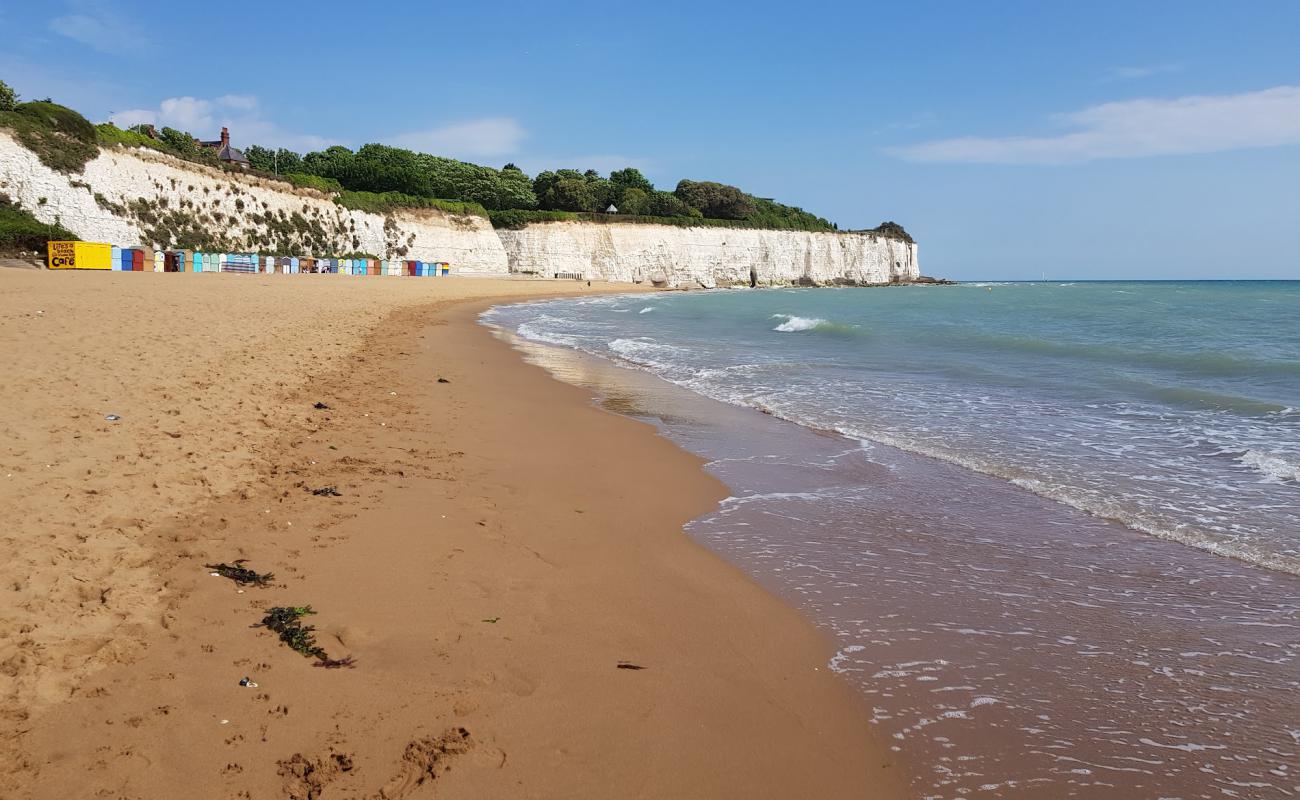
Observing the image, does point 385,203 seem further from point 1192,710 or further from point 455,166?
point 1192,710

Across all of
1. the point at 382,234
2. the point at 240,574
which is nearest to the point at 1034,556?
the point at 240,574

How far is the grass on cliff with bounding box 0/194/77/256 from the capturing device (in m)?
Result: 32.1

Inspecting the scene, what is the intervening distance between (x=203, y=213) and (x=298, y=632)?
5502cm

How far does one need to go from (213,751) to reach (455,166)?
90994mm

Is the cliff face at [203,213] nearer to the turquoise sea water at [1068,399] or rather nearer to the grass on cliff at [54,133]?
the grass on cliff at [54,133]

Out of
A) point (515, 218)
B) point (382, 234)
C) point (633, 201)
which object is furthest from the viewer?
point (633, 201)

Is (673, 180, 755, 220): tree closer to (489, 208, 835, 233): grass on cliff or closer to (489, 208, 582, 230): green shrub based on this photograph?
(489, 208, 835, 233): grass on cliff

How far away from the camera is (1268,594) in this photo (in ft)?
15.5

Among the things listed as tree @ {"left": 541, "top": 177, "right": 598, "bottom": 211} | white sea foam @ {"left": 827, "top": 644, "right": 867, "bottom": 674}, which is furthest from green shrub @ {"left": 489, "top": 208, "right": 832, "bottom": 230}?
white sea foam @ {"left": 827, "top": 644, "right": 867, "bottom": 674}

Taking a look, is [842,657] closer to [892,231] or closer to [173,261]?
[173,261]

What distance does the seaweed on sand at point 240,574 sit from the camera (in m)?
4.07

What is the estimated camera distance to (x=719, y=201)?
104688 millimetres

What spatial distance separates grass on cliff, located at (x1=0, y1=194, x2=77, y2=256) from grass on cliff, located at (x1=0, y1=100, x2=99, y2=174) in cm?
373

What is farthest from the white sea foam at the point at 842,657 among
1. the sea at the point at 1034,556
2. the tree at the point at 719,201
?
the tree at the point at 719,201
